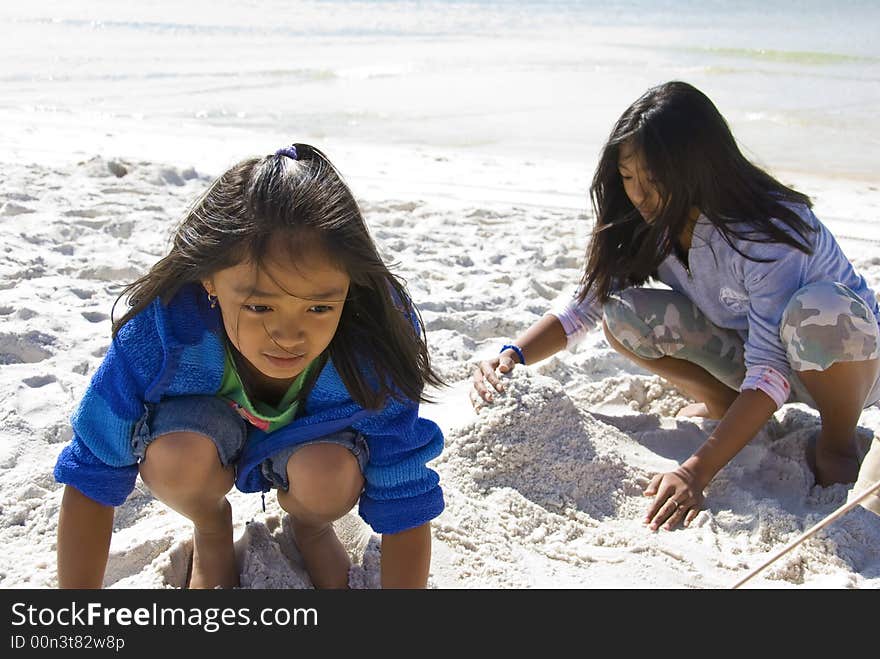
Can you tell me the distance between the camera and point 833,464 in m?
2.11

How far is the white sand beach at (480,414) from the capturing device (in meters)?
1.79

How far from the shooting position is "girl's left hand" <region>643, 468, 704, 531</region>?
1971mm

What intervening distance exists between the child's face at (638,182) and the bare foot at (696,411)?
1.83 feet

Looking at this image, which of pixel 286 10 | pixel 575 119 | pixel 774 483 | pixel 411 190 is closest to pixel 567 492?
pixel 774 483

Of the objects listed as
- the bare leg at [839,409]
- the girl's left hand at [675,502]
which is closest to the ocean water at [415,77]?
the bare leg at [839,409]

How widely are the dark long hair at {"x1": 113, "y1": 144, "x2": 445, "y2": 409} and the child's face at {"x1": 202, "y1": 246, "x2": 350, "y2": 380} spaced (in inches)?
0.8

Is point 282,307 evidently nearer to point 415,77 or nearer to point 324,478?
point 324,478

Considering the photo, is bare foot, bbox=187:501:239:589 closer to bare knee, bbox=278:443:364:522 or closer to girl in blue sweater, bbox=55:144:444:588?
girl in blue sweater, bbox=55:144:444:588

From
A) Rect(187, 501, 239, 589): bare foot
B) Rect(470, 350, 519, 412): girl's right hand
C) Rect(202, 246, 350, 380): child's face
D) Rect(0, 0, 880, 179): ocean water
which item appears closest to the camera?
Rect(202, 246, 350, 380): child's face

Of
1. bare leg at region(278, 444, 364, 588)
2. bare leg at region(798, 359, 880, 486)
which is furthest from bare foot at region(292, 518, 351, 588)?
bare leg at region(798, 359, 880, 486)

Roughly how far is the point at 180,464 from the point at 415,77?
7861 millimetres

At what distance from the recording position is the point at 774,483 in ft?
6.96
